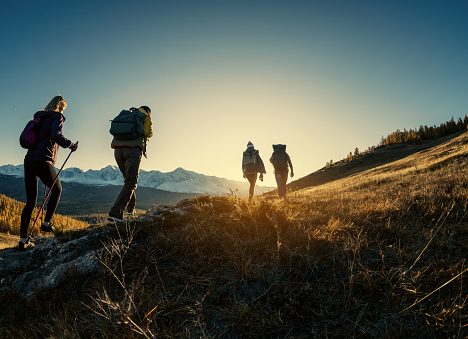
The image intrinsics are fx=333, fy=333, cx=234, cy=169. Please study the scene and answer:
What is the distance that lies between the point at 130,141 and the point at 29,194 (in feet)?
6.47

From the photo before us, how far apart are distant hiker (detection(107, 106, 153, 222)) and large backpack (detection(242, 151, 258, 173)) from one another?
21.6 ft

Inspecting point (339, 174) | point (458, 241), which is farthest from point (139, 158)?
point (339, 174)

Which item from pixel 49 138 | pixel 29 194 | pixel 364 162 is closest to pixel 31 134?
pixel 49 138

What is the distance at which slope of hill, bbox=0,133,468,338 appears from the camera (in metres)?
2.70

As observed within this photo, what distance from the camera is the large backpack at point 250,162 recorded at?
12.9m

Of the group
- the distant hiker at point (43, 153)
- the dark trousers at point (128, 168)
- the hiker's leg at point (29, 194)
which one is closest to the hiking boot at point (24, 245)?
the distant hiker at point (43, 153)

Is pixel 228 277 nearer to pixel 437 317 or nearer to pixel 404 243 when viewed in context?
pixel 437 317

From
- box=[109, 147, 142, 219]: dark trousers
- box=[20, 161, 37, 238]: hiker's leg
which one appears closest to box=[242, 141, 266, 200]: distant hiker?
→ box=[109, 147, 142, 219]: dark trousers

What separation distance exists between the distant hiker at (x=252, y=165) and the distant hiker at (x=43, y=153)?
7.73 m

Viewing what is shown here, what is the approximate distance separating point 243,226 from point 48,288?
2.43m

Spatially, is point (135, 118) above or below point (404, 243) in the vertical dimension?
above

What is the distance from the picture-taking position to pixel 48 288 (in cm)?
→ 366

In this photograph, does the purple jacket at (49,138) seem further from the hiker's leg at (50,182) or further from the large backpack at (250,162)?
the large backpack at (250,162)

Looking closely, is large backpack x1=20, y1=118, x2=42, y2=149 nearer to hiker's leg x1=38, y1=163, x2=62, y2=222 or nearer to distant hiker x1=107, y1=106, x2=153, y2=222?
hiker's leg x1=38, y1=163, x2=62, y2=222
